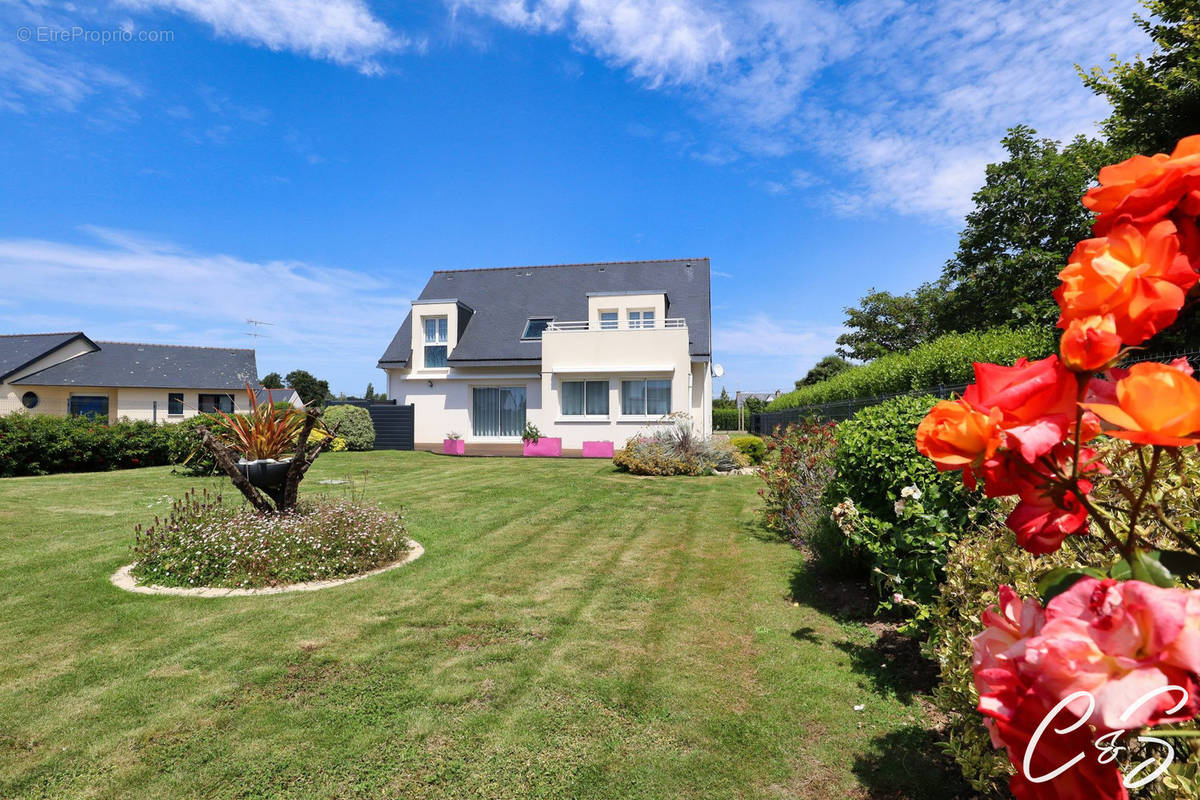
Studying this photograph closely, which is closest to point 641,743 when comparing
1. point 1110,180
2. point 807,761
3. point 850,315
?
point 807,761

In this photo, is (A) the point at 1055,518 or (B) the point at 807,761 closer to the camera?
(A) the point at 1055,518

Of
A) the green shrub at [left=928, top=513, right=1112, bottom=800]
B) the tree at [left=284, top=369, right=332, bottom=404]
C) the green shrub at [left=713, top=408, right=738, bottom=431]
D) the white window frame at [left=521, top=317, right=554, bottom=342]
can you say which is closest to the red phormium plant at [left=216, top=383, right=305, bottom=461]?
the green shrub at [left=928, top=513, right=1112, bottom=800]

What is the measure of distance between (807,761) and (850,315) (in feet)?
161

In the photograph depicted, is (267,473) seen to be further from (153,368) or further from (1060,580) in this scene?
(153,368)

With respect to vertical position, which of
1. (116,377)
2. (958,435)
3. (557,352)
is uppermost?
(116,377)

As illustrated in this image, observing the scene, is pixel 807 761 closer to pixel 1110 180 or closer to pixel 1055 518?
pixel 1055 518

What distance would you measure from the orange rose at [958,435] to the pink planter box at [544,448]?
21.6 m

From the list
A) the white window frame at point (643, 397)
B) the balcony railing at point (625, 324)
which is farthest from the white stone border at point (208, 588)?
the balcony railing at point (625, 324)

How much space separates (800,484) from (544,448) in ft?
49.9

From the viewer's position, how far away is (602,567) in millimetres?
6977

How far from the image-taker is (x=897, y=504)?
4375mm

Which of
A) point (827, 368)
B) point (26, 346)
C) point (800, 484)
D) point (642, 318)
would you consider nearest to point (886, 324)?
point (827, 368)

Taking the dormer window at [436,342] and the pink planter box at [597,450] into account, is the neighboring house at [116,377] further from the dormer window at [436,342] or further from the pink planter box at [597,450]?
the pink planter box at [597,450]

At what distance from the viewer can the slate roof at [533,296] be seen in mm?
25594
